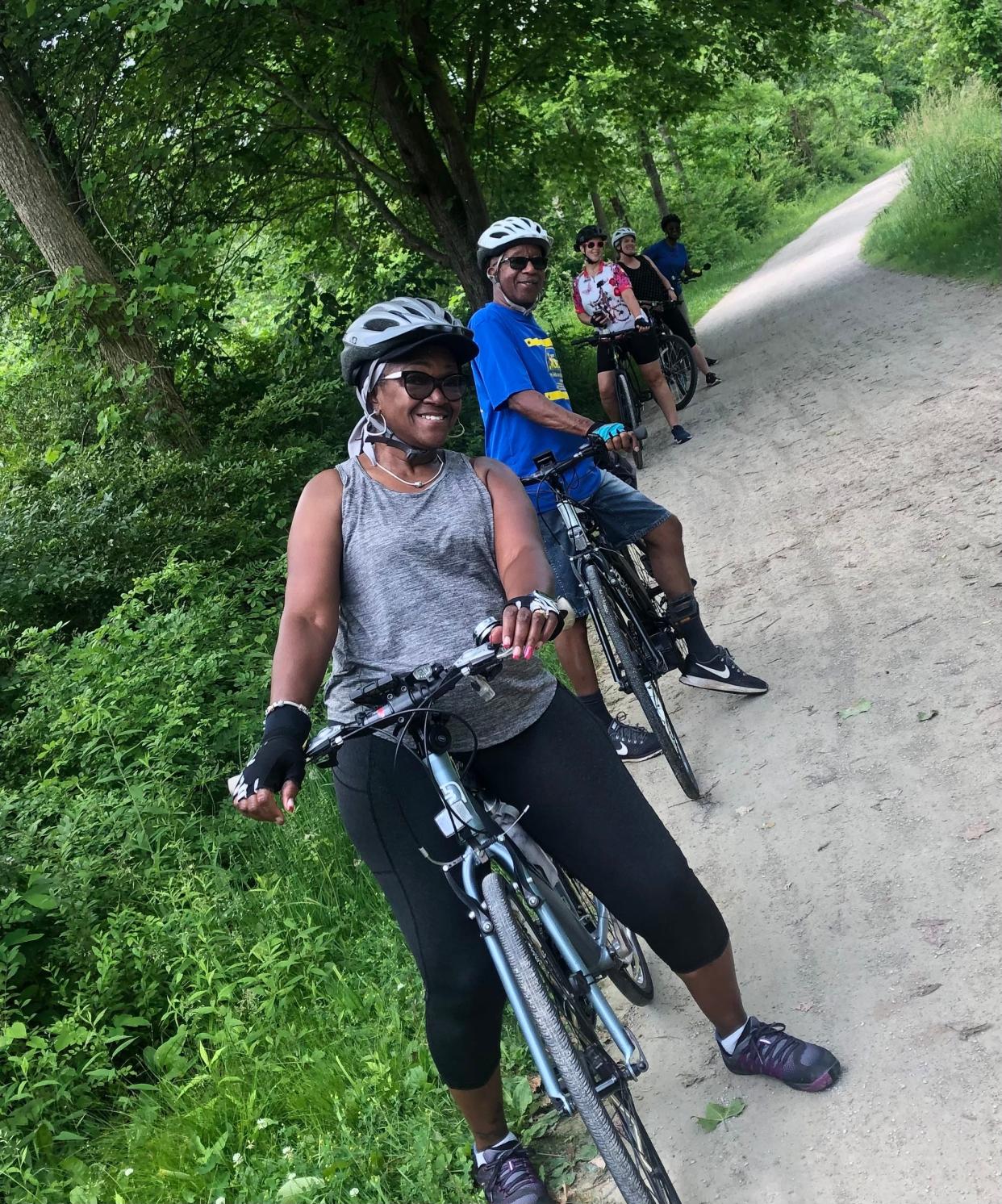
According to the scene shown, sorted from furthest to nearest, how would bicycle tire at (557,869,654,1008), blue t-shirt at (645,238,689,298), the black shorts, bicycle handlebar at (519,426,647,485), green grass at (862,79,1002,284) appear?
green grass at (862,79,1002,284)
blue t-shirt at (645,238,689,298)
the black shorts
bicycle handlebar at (519,426,647,485)
bicycle tire at (557,869,654,1008)

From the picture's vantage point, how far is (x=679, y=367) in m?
13.3

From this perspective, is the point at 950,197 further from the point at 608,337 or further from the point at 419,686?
the point at 419,686

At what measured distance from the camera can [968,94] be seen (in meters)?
23.4

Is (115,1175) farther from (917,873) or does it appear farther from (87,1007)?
(917,873)

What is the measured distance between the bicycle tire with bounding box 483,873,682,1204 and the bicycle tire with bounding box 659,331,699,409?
11.1 metres

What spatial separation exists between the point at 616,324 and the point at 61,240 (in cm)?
496

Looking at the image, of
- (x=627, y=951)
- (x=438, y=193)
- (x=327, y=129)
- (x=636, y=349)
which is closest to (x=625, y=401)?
(x=636, y=349)

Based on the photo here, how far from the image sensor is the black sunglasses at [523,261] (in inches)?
190

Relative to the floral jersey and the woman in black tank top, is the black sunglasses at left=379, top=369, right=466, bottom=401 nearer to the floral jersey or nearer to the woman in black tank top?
the floral jersey

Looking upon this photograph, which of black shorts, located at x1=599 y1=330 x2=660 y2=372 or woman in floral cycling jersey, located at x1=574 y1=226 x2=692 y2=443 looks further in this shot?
black shorts, located at x1=599 y1=330 x2=660 y2=372

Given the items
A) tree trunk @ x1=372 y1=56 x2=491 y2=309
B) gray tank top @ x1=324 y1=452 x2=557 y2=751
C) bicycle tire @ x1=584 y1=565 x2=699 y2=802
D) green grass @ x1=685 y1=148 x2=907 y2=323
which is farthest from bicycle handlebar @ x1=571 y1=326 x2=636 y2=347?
green grass @ x1=685 y1=148 x2=907 y2=323

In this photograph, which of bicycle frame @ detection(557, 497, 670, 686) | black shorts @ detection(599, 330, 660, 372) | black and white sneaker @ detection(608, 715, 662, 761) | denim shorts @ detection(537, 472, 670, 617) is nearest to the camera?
bicycle frame @ detection(557, 497, 670, 686)

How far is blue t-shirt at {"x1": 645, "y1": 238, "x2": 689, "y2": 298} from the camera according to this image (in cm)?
1457

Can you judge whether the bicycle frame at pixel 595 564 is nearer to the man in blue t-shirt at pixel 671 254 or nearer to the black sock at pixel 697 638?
the black sock at pixel 697 638
